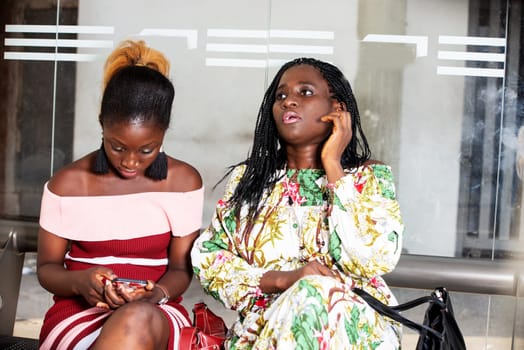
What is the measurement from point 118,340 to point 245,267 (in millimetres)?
719

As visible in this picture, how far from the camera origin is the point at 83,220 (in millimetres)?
3100

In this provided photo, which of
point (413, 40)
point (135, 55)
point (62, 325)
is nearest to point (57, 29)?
point (135, 55)

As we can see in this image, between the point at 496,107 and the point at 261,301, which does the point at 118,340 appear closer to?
the point at 261,301

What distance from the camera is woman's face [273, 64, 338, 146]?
10.3 ft

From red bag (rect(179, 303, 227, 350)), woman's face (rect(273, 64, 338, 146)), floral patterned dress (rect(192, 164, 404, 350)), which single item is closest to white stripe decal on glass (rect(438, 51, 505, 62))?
woman's face (rect(273, 64, 338, 146))

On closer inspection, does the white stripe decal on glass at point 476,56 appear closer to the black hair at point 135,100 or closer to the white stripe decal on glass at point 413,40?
the white stripe decal on glass at point 413,40

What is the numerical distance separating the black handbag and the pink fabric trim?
91cm

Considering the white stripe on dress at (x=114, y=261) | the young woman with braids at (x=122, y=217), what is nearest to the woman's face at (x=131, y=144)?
the young woman with braids at (x=122, y=217)

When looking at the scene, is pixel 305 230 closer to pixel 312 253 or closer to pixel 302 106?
pixel 312 253

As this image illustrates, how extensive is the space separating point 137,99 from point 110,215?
51cm

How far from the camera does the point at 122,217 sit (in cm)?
312

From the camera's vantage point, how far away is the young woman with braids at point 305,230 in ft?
8.36

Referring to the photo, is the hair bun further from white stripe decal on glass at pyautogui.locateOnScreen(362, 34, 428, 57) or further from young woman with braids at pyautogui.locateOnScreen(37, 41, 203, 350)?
young woman with braids at pyautogui.locateOnScreen(37, 41, 203, 350)

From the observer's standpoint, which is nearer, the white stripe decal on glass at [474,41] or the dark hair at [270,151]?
the dark hair at [270,151]
